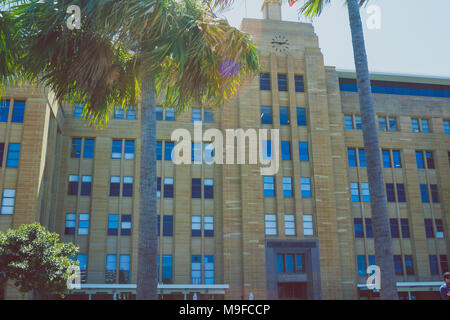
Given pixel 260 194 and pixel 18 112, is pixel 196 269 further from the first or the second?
pixel 18 112

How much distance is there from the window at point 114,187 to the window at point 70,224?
11.7 ft

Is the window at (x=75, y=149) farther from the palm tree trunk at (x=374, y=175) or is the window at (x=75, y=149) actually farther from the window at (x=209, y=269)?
the palm tree trunk at (x=374, y=175)

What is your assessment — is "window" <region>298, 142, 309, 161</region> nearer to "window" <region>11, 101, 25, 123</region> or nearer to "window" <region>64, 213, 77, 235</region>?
"window" <region>64, 213, 77, 235</region>

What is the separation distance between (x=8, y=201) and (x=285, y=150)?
917 inches

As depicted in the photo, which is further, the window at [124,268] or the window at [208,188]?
the window at [208,188]

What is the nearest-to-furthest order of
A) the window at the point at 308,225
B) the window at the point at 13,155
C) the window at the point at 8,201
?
the window at the point at 8,201, the window at the point at 13,155, the window at the point at 308,225

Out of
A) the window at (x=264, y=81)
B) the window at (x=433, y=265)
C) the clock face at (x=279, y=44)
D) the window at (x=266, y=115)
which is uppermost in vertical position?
the clock face at (x=279, y=44)

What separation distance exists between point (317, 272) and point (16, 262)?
953 inches

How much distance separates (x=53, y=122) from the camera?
34.4 metres

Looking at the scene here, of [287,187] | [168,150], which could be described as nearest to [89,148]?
[168,150]

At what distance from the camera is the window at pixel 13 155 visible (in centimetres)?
3139

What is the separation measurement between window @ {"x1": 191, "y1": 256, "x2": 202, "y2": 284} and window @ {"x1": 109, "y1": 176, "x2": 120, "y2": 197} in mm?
8824

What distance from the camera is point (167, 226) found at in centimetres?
3756

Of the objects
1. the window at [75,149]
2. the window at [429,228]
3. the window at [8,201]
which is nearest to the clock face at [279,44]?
the window at [75,149]
